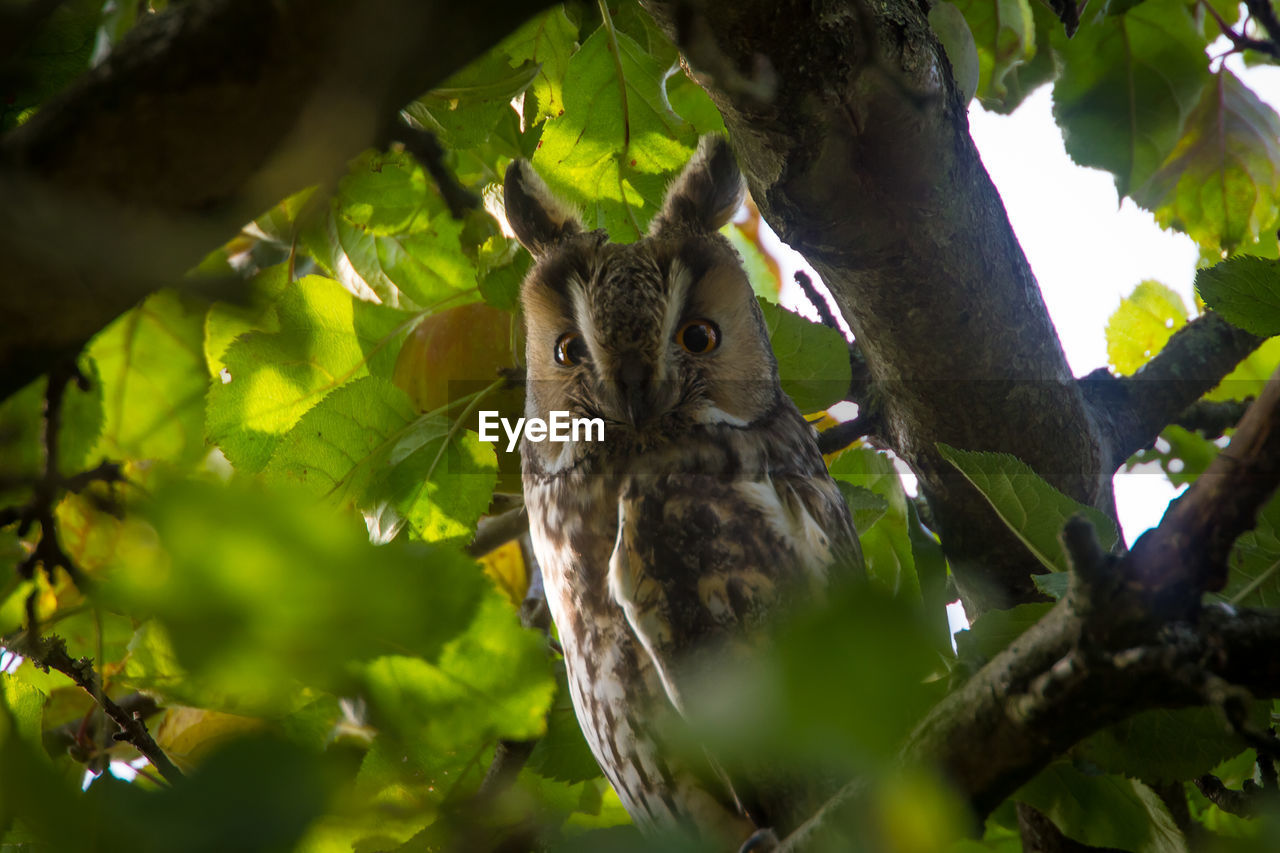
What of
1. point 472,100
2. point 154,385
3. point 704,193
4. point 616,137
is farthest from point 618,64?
point 154,385

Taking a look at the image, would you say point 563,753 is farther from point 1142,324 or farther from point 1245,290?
point 1142,324

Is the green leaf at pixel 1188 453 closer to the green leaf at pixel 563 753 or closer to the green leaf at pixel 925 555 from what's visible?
the green leaf at pixel 925 555

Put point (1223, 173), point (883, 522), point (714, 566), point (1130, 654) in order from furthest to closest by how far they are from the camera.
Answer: point (1223, 173) < point (883, 522) < point (714, 566) < point (1130, 654)

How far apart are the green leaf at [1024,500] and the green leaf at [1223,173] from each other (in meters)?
1.04

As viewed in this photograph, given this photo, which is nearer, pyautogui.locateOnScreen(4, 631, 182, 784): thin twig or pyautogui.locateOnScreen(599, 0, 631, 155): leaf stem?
pyautogui.locateOnScreen(4, 631, 182, 784): thin twig

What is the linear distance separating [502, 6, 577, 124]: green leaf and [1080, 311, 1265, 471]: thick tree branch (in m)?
0.98

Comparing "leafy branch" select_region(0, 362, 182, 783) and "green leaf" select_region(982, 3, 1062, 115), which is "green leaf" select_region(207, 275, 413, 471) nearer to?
"leafy branch" select_region(0, 362, 182, 783)

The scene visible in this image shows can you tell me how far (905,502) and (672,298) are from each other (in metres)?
0.48

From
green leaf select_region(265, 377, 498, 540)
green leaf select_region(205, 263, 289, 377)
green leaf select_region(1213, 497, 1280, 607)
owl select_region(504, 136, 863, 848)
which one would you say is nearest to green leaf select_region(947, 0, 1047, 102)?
owl select_region(504, 136, 863, 848)

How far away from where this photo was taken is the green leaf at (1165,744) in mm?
670

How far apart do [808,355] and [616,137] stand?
1.39 ft

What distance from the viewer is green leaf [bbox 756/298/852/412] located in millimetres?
1293

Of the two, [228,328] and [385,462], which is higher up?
[228,328]

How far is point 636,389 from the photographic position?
48.1 inches
